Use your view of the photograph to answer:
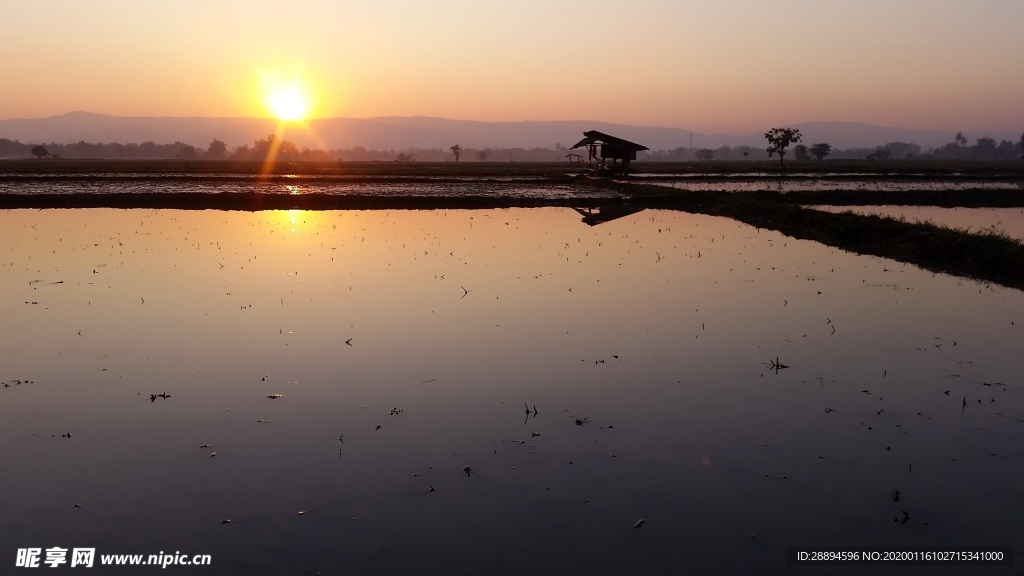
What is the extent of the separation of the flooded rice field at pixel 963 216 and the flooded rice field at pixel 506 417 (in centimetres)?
879

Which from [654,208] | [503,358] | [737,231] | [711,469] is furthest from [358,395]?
[654,208]

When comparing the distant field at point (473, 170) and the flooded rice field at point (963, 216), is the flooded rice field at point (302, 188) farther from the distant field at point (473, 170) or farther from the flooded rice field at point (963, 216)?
the flooded rice field at point (963, 216)

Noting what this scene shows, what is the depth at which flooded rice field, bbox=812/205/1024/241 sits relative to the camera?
20.7 metres

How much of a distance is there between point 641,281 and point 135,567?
10.5m

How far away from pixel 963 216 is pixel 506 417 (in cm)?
2357

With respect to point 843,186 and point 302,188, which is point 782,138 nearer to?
point 843,186

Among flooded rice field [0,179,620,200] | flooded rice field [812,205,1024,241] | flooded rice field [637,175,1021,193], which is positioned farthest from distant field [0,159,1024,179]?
flooded rice field [812,205,1024,241]

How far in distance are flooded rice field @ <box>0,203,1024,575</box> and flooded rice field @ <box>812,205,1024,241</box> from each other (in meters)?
8.79

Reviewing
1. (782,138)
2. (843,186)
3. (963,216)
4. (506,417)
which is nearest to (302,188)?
(843,186)

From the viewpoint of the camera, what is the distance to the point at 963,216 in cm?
2436

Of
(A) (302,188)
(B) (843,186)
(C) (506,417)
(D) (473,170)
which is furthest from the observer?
(D) (473,170)

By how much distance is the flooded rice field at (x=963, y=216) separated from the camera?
20688mm

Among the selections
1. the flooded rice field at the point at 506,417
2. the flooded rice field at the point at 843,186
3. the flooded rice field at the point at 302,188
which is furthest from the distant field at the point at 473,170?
the flooded rice field at the point at 506,417

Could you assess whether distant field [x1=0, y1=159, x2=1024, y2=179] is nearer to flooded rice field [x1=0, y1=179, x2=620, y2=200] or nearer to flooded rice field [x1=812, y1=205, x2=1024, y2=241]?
flooded rice field [x1=0, y1=179, x2=620, y2=200]
